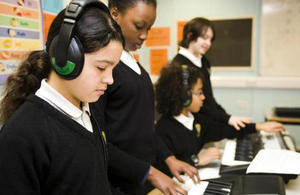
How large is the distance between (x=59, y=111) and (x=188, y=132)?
3.73 feet

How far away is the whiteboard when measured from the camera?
2.71 m

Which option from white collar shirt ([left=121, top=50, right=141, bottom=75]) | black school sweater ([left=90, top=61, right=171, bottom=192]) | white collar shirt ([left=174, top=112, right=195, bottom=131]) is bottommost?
white collar shirt ([left=174, top=112, right=195, bottom=131])

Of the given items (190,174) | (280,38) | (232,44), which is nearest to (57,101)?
(190,174)

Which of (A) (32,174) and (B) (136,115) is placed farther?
(B) (136,115)

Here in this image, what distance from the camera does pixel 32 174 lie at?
517 mm

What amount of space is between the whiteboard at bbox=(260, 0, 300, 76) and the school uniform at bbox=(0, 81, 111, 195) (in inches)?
101

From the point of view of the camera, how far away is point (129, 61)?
1.02 m

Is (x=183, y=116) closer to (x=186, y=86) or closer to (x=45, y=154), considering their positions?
(x=186, y=86)

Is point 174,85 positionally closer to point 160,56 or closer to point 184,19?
→ point 160,56

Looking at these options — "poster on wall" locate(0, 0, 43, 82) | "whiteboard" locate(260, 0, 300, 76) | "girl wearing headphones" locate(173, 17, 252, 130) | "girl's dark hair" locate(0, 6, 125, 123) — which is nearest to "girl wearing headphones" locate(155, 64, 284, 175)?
"girl wearing headphones" locate(173, 17, 252, 130)

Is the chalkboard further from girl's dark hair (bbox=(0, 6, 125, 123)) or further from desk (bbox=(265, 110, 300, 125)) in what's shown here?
girl's dark hair (bbox=(0, 6, 125, 123))

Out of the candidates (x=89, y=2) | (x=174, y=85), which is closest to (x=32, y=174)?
(x=89, y=2)

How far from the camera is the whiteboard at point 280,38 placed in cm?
271

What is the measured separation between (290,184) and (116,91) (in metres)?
0.82
